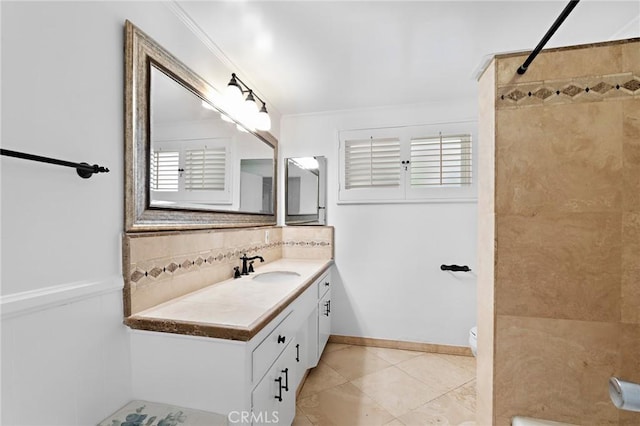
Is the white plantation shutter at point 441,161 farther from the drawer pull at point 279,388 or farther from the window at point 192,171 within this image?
the drawer pull at point 279,388

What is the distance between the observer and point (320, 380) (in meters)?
2.20

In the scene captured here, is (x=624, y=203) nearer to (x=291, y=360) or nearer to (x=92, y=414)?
(x=291, y=360)

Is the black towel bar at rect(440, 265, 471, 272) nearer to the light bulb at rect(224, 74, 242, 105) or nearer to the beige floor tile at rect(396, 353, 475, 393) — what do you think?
the beige floor tile at rect(396, 353, 475, 393)

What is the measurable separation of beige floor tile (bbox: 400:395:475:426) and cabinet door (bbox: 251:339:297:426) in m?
0.81

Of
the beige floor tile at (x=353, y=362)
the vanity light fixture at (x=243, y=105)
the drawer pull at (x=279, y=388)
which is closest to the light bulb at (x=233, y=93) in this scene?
the vanity light fixture at (x=243, y=105)

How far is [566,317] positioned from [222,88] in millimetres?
2104

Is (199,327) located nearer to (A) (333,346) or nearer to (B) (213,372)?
(B) (213,372)

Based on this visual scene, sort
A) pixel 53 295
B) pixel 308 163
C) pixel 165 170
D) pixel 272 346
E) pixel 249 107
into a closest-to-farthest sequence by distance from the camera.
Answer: pixel 53 295
pixel 272 346
pixel 165 170
pixel 249 107
pixel 308 163

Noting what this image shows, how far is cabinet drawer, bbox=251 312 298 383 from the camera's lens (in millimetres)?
1130

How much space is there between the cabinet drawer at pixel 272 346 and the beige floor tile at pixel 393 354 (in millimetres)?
1374

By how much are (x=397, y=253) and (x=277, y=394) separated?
1747mm

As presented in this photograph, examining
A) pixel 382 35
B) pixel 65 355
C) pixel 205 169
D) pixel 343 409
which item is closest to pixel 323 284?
pixel 343 409

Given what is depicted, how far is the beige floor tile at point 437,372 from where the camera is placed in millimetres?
2176

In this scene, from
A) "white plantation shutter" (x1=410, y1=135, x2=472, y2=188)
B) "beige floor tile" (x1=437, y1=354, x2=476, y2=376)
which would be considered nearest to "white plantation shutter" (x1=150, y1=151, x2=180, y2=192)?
"white plantation shutter" (x1=410, y1=135, x2=472, y2=188)
